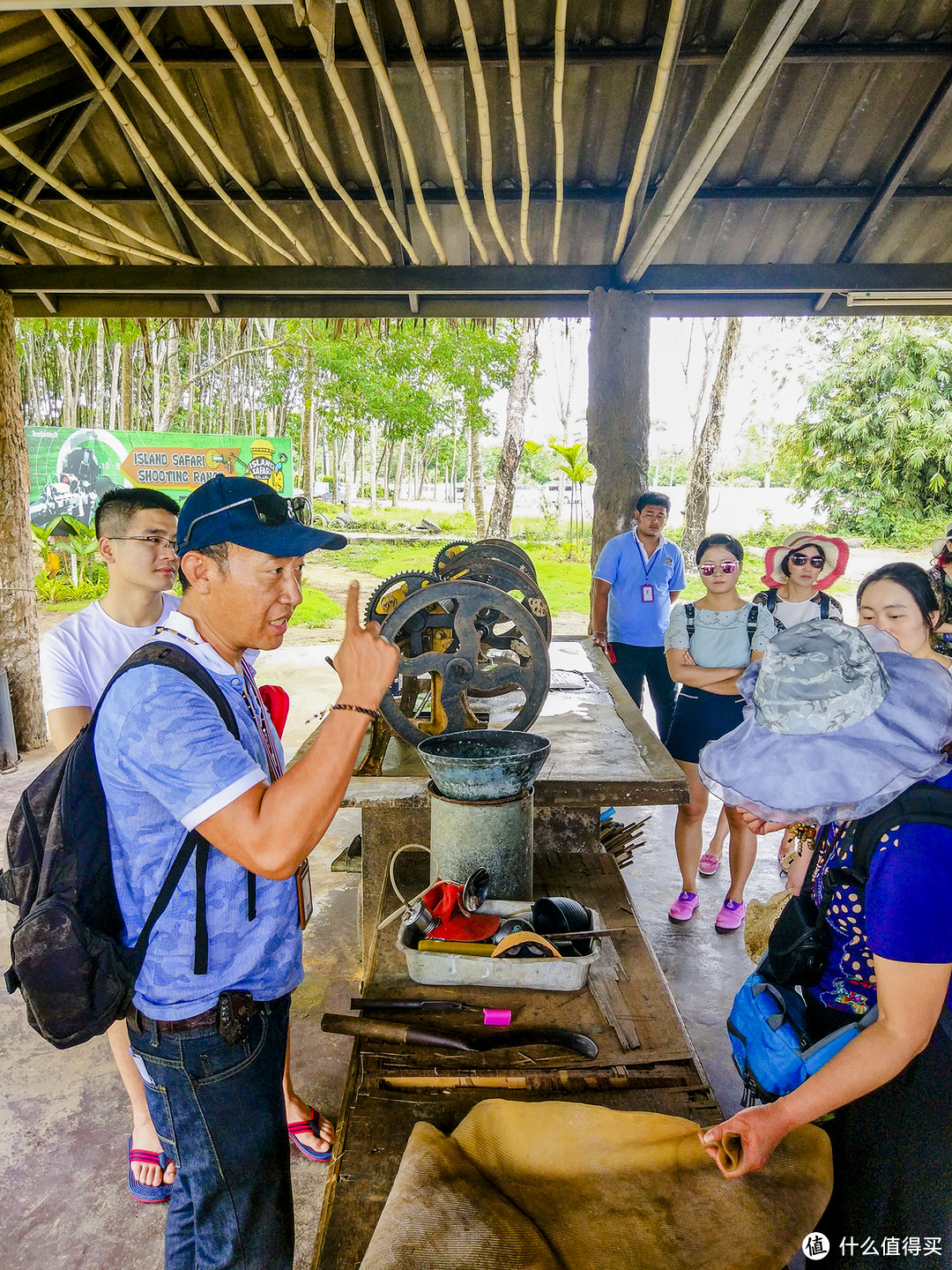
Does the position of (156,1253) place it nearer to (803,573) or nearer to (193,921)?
(193,921)

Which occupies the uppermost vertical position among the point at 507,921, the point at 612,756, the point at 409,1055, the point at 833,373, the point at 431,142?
the point at 833,373

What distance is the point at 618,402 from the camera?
4.74 metres

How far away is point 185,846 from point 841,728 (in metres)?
1.16

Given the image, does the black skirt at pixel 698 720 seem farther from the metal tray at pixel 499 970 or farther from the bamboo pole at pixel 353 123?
the bamboo pole at pixel 353 123

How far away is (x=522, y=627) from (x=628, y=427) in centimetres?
271

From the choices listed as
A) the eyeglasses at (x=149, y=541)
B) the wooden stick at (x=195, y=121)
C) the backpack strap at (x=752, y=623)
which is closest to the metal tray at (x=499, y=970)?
the eyeglasses at (x=149, y=541)

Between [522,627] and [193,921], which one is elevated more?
[522,627]

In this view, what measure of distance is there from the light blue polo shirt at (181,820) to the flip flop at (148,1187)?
1209mm

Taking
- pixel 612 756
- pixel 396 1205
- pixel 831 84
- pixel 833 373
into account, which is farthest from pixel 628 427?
pixel 833 373

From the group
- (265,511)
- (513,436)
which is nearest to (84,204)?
(265,511)

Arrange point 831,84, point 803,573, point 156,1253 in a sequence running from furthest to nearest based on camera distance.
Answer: point 803,573 < point 831,84 < point 156,1253

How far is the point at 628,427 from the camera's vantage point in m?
4.78

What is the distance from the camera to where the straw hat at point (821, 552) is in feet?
12.9

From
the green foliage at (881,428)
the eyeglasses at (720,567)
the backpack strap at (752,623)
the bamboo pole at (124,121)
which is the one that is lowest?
the backpack strap at (752,623)
